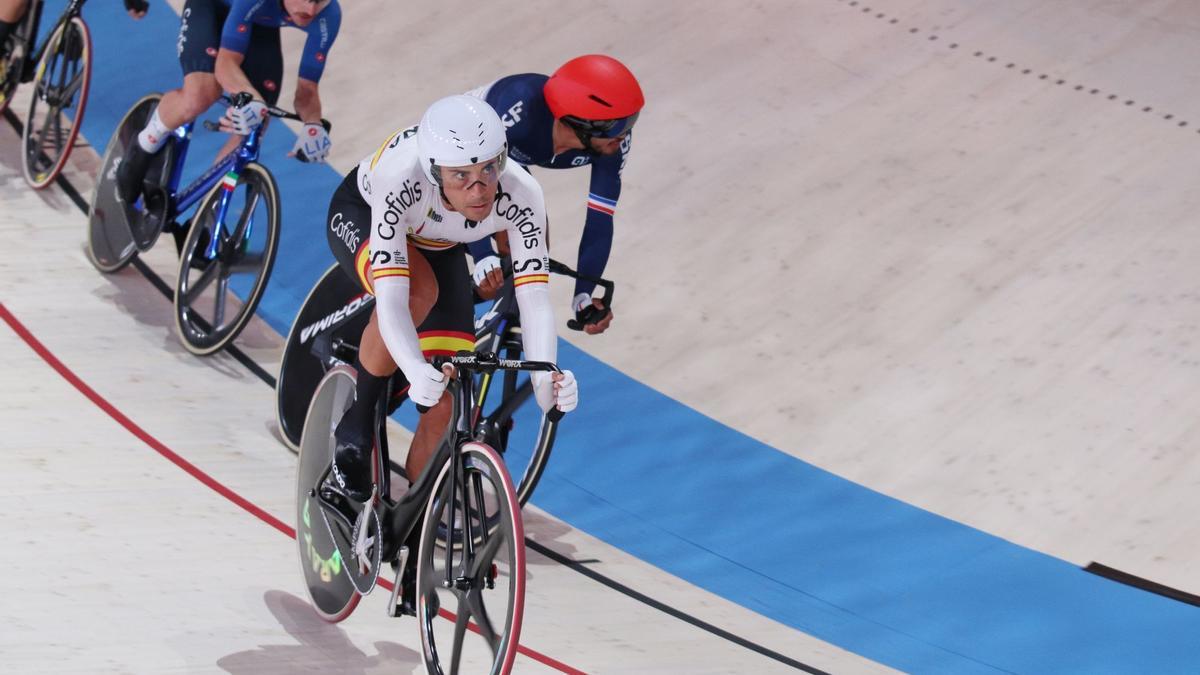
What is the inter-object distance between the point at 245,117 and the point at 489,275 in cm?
124

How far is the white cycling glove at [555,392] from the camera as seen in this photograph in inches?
113

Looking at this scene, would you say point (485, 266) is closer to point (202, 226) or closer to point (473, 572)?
point (473, 572)

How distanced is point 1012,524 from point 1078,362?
0.78 m

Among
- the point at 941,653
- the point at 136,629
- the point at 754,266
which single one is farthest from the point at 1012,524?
the point at 136,629

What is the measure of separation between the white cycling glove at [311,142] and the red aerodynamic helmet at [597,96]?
924 millimetres

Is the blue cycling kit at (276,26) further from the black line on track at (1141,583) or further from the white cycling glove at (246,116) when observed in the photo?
the black line on track at (1141,583)

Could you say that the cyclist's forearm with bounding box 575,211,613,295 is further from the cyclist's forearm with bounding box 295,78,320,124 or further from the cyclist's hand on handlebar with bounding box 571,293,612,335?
the cyclist's forearm with bounding box 295,78,320,124

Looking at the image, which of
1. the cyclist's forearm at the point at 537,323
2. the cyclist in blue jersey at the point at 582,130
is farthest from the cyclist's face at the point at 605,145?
the cyclist's forearm at the point at 537,323

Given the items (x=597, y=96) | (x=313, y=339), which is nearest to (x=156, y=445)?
(x=313, y=339)

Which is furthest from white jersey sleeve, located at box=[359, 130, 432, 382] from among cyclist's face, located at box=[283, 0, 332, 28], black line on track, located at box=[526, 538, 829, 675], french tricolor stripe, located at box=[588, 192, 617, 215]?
cyclist's face, located at box=[283, 0, 332, 28]

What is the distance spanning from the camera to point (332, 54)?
689 centimetres

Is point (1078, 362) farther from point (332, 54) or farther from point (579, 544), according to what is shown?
point (332, 54)

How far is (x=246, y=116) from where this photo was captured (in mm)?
4484

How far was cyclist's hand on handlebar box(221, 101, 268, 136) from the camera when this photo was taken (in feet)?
14.7
